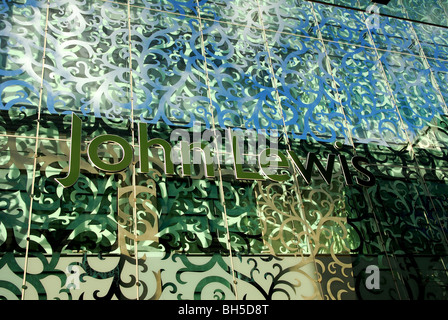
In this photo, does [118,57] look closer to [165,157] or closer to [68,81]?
[68,81]

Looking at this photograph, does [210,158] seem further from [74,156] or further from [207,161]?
[74,156]

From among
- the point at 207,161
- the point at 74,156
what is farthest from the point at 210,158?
the point at 74,156

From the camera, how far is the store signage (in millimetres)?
3703

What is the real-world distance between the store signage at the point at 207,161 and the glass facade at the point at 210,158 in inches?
0.6

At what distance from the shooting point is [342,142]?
4.58 m

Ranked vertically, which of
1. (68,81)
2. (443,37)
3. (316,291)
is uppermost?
(443,37)

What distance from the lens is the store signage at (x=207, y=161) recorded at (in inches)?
146

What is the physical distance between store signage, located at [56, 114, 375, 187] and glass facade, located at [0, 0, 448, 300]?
2 cm

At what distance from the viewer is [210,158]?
160 inches

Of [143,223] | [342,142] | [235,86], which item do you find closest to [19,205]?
[143,223]

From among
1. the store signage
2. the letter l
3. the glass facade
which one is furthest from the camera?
the store signage

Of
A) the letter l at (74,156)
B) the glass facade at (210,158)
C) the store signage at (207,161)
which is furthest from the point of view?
the store signage at (207,161)

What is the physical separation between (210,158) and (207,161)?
0.05 m

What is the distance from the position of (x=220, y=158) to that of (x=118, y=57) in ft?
4.67
